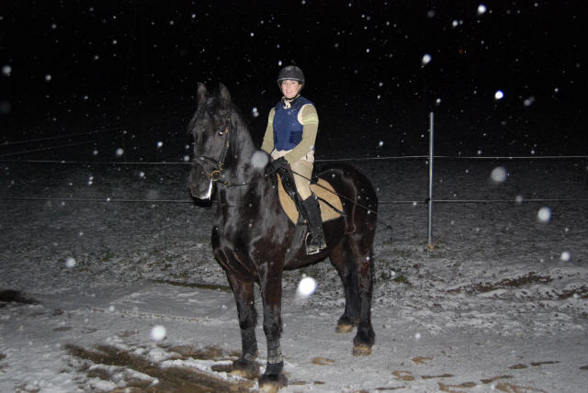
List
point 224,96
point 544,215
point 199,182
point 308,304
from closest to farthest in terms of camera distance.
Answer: point 199,182, point 224,96, point 308,304, point 544,215

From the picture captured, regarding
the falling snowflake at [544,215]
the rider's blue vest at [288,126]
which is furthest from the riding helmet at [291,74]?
the falling snowflake at [544,215]

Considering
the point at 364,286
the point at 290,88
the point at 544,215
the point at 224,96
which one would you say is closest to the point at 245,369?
the point at 364,286

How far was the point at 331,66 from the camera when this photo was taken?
131 feet

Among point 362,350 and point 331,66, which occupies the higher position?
point 331,66

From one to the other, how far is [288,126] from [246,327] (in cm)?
190

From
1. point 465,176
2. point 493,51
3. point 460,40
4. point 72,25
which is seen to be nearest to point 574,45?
point 493,51

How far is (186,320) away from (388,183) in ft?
28.7

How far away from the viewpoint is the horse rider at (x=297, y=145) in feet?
14.8

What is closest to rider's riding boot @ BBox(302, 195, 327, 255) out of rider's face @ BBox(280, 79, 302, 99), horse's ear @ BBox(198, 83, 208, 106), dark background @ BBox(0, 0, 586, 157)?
rider's face @ BBox(280, 79, 302, 99)

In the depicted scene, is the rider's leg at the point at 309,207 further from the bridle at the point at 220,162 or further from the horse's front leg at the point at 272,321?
the bridle at the point at 220,162

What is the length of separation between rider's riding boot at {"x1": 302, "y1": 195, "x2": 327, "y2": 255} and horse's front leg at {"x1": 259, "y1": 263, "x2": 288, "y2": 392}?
1.54 feet

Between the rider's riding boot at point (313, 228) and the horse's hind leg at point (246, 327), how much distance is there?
0.66 meters

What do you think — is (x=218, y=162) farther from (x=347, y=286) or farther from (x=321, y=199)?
(x=347, y=286)

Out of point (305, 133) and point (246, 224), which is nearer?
point (246, 224)
